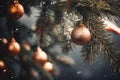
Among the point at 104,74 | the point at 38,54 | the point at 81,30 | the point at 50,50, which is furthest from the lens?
the point at 104,74

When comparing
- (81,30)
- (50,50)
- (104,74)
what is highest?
(81,30)

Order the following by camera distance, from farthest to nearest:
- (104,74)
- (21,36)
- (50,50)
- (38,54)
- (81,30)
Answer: (104,74) < (50,50) < (21,36) < (38,54) < (81,30)

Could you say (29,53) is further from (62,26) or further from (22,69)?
(62,26)

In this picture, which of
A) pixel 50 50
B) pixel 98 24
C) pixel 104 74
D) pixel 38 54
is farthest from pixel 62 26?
pixel 104 74

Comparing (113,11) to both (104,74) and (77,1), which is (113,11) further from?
(104,74)

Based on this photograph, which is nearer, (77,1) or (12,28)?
(77,1)

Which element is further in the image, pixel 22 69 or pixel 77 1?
pixel 22 69

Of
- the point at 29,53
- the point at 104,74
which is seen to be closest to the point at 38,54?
the point at 29,53

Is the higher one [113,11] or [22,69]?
[113,11]

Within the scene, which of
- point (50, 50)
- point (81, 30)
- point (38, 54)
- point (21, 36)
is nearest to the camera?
point (81, 30)
